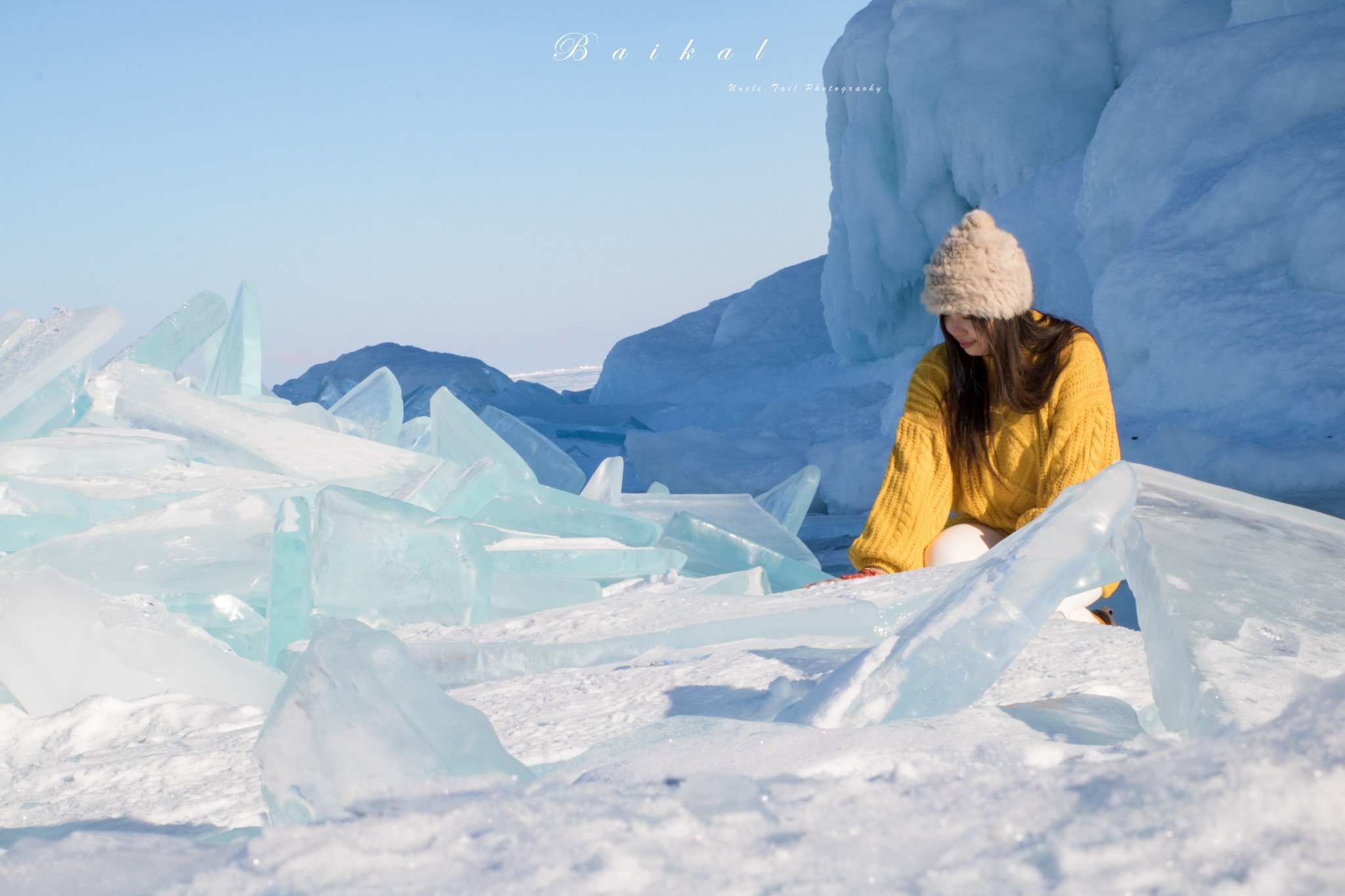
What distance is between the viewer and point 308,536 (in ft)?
7.86

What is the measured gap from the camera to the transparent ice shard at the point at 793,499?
4.23 m

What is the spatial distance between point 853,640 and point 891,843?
961 millimetres

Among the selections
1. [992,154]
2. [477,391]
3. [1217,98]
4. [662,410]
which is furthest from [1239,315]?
[477,391]

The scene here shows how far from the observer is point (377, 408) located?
15.6 feet

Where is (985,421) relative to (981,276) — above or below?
below

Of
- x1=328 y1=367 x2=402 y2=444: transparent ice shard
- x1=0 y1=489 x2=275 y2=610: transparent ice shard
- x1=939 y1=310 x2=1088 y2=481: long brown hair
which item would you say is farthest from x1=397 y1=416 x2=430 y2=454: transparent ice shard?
x1=939 y1=310 x2=1088 y2=481: long brown hair

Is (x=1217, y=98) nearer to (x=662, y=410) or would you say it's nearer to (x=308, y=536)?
(x=308, y=536)

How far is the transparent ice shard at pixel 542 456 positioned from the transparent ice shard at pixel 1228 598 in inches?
140

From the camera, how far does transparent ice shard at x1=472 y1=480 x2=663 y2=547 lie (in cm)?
319

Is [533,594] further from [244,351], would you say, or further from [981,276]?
[244,351]

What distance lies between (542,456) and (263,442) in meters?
2.02

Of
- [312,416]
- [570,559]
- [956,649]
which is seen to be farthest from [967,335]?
[312,416]

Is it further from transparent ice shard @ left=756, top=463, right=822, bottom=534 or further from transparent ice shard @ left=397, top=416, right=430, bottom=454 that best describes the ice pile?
transparent ice shard @ left=397, top=416, right=430, bottom=454

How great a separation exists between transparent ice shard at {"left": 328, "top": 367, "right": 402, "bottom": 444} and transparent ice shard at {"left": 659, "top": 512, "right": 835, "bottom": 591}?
5.63ft
